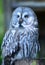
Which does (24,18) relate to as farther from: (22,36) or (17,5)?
(17,5)

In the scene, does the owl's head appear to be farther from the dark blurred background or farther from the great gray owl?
the dark blurred background

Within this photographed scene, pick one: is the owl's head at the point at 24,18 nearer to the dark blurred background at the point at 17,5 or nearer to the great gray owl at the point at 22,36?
the great gray owl at the point at 22,36

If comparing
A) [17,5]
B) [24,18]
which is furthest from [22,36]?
[17,5]

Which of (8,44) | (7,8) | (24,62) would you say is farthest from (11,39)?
(7,8)

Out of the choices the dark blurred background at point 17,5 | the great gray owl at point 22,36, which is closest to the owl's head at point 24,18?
Result: the great gray owl at point 22,36

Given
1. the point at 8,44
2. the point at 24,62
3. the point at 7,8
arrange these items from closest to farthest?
the point at 24,62
the point at 8,44
the point at 7,8

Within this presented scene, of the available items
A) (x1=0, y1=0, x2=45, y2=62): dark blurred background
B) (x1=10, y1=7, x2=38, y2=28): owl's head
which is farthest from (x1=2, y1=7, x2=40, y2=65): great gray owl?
(x1=0, y1=0, x2=45, y2=62): dark blurred background

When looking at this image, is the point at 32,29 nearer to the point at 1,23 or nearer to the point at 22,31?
the point at 22,31
